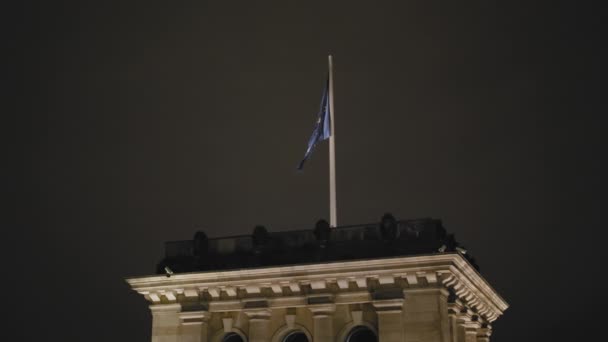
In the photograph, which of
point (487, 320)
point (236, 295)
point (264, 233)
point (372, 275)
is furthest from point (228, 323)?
point (487, 320)

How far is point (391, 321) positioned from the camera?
42.5 meters

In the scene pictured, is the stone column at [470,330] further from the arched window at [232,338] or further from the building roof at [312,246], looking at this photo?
the arched window at [232,338]

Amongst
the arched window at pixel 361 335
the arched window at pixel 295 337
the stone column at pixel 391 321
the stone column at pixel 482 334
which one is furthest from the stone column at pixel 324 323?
the stone column at pixel 482 334

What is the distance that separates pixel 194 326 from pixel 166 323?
170 centimetres

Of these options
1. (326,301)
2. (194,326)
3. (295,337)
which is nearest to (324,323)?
(326,301)

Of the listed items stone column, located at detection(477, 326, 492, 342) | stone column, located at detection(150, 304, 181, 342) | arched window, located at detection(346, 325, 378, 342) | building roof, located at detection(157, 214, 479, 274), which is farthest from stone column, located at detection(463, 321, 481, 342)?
stone column, located at detection(150, 304, 181, 342)

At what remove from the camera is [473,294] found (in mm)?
46375

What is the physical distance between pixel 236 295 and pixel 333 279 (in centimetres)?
504

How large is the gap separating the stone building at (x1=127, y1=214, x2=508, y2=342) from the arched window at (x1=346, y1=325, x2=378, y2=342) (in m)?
Answer: 0.05

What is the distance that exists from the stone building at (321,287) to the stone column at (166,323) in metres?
0.05

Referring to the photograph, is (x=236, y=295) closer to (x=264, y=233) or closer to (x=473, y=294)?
(x=264, y=233)

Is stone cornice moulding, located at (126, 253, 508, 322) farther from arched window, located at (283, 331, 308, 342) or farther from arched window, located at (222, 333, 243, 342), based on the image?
arched window, located at (283, 331, 308, 342)

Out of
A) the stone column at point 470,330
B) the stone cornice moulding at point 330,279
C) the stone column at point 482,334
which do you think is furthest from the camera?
the stone column at point 482,334

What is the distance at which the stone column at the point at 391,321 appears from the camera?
4222 centimetres
